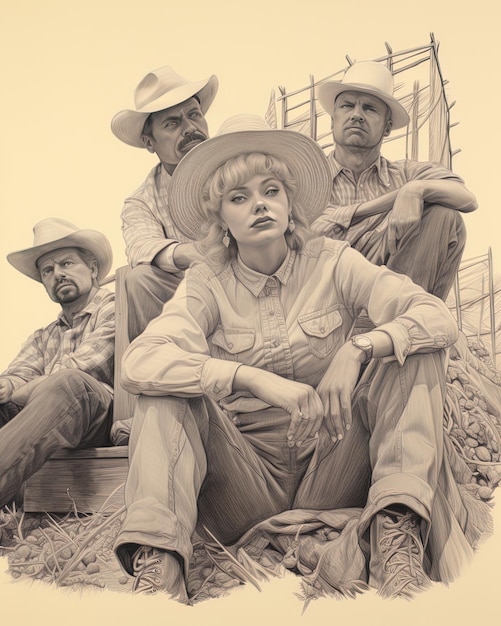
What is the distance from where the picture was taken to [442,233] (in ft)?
10.6

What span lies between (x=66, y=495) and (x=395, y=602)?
950 mm

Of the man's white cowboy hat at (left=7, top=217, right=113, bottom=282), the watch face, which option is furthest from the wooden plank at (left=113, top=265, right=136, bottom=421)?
the watch face

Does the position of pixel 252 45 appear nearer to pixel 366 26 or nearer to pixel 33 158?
pixel 366 26

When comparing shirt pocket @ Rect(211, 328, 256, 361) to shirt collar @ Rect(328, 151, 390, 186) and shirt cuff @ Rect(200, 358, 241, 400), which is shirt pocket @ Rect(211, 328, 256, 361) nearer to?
shirt cuff @ Rect(200, 358, 241, 400)

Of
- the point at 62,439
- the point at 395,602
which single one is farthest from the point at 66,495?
the point at 395,602

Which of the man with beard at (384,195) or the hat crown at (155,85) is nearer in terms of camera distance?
the man with beard at (384,195)

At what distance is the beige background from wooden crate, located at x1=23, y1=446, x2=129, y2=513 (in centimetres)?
44

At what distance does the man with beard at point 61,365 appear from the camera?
3.21 m

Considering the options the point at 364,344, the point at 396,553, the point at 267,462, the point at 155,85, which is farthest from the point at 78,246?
the point at 396,553

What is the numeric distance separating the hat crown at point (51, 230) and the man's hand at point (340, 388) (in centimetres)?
102

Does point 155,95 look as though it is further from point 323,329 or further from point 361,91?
point 323,329

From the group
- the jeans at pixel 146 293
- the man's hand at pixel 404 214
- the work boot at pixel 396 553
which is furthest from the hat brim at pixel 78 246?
the work boot at pixel 396 553

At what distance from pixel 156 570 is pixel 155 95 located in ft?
4.77

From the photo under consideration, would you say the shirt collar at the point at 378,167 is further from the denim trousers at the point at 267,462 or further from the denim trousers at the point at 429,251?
the denim trousers at the point at 267,462
